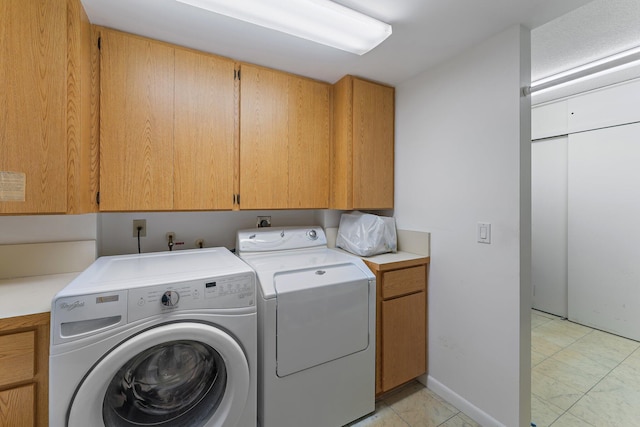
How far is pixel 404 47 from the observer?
1681 mm

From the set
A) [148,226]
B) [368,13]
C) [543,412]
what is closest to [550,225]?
[543,412]

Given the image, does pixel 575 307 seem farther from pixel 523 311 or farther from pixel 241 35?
pixel 241 35

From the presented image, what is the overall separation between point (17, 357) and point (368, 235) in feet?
6.00

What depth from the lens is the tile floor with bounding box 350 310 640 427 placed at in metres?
1.66

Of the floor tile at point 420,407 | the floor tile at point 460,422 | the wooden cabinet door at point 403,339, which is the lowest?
the floor tile at point 420,407

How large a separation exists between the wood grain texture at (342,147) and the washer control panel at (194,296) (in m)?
1.03

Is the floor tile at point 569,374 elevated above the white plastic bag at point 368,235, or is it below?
below

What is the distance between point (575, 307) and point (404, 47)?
10.6 ft

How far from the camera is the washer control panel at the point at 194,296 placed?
3.55ft

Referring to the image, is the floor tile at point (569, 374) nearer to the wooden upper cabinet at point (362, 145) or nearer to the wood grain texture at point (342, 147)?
the wooden upper cabinet at point (362, 145)

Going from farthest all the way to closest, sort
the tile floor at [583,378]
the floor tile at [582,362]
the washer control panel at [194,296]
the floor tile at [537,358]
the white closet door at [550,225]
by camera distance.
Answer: the white closet door at [550,225], the floor tile at [537,358], the floor tile at [582,362], the tile floor at [583,378], the washer control panel at [194,296]

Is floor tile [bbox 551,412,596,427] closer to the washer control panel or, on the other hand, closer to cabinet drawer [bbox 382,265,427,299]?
cabinet drawer [bbox 382,265,427,299]

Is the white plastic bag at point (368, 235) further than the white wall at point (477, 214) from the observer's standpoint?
Yes

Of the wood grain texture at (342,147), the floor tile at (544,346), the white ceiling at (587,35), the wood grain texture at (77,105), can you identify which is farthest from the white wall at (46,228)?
the floor tile at (544,346)
